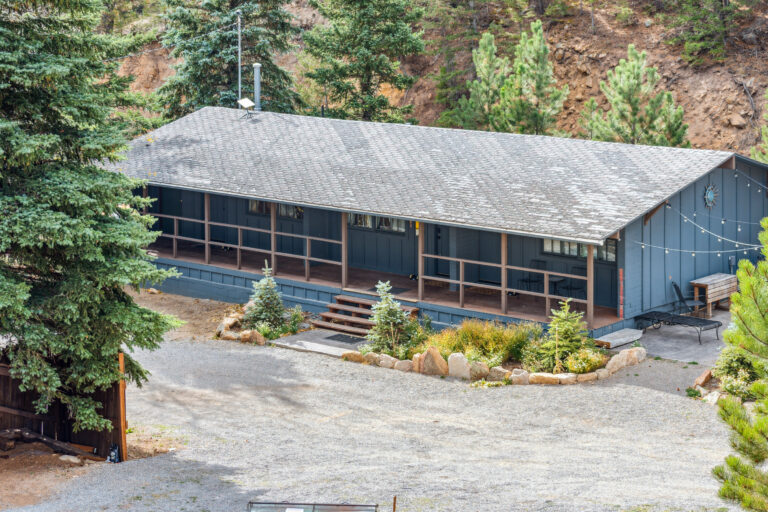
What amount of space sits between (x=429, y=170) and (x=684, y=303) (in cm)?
706

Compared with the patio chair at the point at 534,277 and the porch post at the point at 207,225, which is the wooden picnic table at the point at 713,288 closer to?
the patio chair at the point at 534,277

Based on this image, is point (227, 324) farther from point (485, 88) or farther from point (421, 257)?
point (485, 88)

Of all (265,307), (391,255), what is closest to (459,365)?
(265,307)

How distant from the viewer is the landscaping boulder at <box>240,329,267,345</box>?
24.2 metres

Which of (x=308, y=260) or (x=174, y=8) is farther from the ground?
(x=174, y=8)

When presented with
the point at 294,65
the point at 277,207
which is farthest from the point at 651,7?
the point at 277,207

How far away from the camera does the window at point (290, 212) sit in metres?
28.6

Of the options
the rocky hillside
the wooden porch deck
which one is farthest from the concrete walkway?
the rocky hillside

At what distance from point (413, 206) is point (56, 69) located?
36.4 ft

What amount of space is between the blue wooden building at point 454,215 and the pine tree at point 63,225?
30.7ft

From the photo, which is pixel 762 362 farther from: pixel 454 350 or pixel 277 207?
pixel 277 207

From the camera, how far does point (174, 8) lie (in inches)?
1646

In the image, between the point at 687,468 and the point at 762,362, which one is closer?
the point at 762,362

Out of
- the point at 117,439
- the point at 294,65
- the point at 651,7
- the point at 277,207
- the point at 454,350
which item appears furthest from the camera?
the point at 294,65
